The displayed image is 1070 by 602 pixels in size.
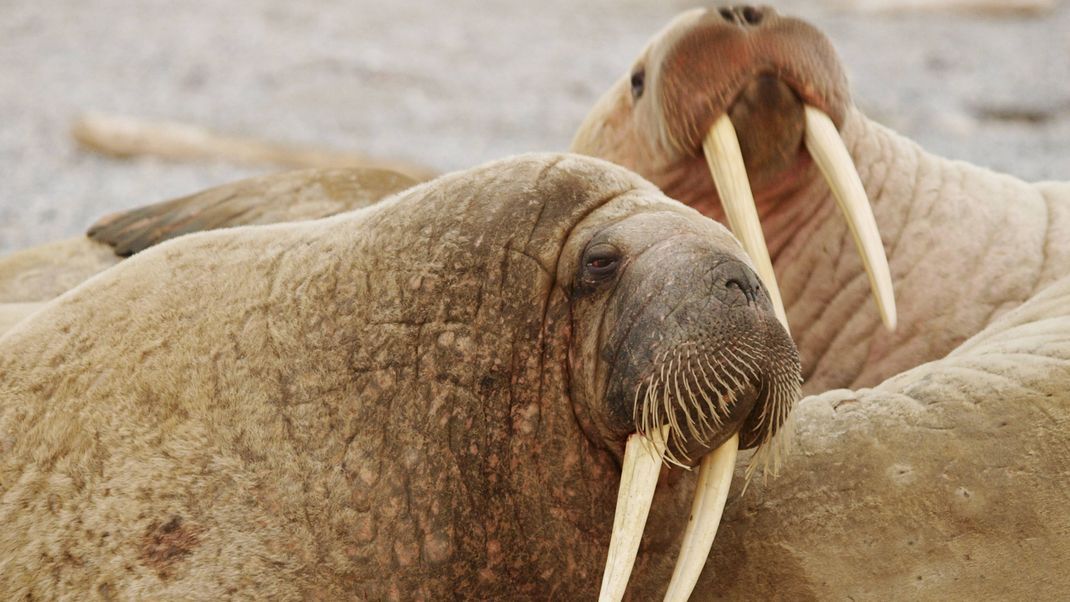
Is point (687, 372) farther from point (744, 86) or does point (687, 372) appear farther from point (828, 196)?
point (828, 196)

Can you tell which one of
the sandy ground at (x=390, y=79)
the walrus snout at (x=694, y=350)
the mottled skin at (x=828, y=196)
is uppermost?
the walrus snout at (x=694, y=350)

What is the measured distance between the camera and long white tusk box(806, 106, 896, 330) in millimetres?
3925

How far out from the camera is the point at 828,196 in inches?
193

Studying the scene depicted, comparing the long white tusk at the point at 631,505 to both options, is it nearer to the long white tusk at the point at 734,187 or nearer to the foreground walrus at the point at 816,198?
the long white tusk at the point at 734,187

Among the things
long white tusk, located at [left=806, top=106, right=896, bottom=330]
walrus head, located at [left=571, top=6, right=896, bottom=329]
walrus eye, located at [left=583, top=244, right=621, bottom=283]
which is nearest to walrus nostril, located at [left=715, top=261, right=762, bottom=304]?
walrus eye, located at [left=583, top=244, right=621, bottom=283]

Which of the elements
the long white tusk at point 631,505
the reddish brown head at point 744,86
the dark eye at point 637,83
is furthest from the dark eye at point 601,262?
the dark eye at point 637,83

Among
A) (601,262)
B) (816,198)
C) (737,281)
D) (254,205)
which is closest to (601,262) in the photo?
(601,262)

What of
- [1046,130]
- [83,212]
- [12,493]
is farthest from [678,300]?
[1046,130]

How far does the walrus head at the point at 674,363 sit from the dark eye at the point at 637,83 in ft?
6.79

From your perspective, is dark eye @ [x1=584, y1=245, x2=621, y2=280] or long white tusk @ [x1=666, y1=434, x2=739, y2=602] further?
dark eye @ [x1=584, y1=245, x2=621, y2=280]

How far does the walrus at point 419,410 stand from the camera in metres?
2.82

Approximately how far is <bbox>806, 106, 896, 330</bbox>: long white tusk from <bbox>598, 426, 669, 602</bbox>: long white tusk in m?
1.28

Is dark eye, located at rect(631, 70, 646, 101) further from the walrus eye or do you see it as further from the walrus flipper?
the walrus eye

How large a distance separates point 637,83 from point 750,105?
735 mm
